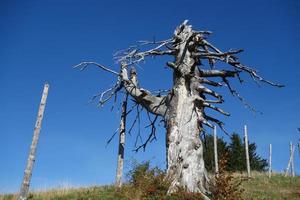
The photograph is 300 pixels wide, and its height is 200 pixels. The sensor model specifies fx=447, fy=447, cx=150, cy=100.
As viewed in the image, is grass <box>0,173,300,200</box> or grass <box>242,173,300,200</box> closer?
grass <box>0,173,300,200</box>

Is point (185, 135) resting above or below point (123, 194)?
above

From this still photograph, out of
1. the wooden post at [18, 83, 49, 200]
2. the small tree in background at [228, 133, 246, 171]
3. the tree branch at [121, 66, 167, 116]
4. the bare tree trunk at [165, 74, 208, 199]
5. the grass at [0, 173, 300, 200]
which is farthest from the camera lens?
the small tree in background at [228, 133, 246, 171]

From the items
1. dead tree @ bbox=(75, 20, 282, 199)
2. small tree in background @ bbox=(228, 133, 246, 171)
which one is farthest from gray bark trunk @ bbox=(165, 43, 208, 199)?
small tree in background @ bbox=(228, 133, 246, 171)

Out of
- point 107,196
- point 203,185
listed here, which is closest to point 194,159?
point 203,185

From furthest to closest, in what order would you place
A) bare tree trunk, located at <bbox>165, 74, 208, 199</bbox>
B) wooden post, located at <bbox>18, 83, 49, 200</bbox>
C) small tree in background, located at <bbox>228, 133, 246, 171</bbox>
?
small tree in background, located at <bbox>228, 133, 246, 171</bbox> → wooden post, located at <bbox>18, 83, 49, 200</bbox> → bare tree trunk, located at <bbox>165, 74, 208, 199</bbox>

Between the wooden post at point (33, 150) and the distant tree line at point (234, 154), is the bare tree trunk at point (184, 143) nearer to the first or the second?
the wooden post at point (33, 150)

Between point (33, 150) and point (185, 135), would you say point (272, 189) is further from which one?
point (33, 150)

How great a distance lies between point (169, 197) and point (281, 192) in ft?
33.0

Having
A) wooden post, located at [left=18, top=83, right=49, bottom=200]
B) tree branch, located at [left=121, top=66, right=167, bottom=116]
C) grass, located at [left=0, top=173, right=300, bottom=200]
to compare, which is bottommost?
grass, located at [left=0, top=173, right=300, bottom=200]

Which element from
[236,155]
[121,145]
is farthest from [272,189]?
[236,155]

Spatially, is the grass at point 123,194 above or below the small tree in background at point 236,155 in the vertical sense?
below

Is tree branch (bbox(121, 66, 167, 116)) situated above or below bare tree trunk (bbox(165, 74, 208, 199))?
above

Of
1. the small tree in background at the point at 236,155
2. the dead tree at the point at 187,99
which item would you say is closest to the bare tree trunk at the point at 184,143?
the dead tree at the point at 187,99

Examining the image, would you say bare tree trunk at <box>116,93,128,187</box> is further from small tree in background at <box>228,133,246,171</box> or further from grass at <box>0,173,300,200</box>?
small tree in background at <box>228,133,246,171</box>
